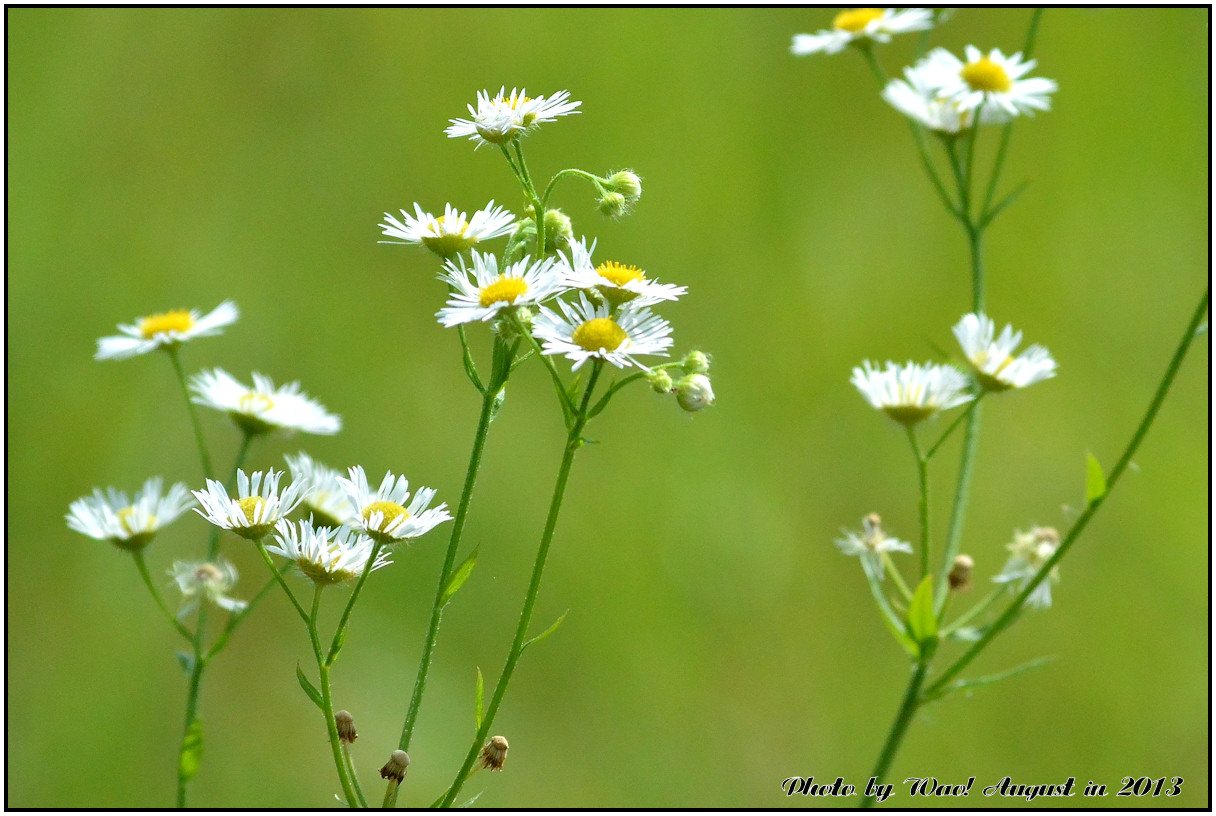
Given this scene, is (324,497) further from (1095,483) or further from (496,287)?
(1095,483)

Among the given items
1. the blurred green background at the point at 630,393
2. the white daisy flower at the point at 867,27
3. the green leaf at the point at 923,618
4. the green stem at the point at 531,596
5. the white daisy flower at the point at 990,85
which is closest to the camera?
the green stem at the point at 531,596

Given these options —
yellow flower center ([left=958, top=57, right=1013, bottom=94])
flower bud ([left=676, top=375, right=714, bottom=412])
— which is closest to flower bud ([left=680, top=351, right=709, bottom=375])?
flower bud ([left=676, top=375, right=714, bottom=412])

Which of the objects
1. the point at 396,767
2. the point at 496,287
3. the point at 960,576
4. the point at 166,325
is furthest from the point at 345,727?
the point at 960,576

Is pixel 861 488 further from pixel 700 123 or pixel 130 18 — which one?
pixel 130 18

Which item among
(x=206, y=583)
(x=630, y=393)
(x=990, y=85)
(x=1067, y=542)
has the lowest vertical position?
(x=630, y=393)

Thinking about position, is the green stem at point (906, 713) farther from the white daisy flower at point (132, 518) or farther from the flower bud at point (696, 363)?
the white daisy flower at point (132, 518)

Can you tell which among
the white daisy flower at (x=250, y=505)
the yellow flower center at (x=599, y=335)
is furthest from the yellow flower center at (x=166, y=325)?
the yellow flower center at (x=599, y=335)
